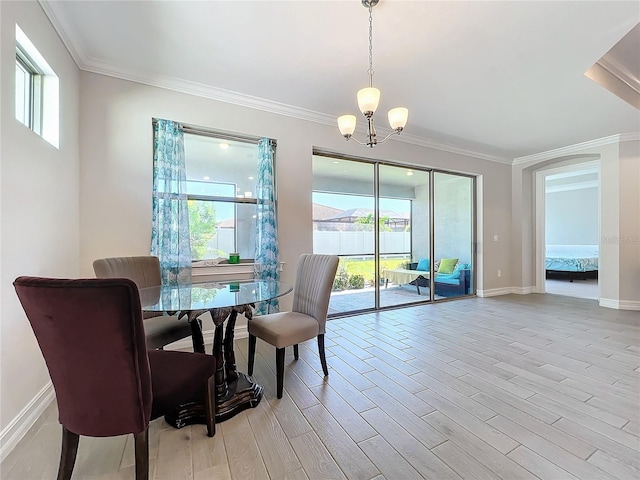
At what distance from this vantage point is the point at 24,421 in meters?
1.69

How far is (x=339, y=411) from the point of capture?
73.1 inches

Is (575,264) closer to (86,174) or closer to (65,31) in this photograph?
(86,174)

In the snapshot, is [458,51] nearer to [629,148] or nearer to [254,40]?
[254,40]

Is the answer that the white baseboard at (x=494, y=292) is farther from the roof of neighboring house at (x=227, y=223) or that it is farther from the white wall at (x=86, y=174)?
the roof of neighboring house at (x=227, y=223)

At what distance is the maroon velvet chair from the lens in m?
1.01

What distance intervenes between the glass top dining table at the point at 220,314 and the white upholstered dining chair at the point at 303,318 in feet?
0.75

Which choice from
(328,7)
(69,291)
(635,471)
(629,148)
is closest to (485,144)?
(629,148)

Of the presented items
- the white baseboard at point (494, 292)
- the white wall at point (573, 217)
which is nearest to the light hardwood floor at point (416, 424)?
the white baseboard at point (494, 292)

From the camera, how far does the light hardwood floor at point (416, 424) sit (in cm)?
139

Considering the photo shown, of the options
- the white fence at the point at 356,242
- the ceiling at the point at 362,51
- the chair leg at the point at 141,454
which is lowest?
the chair leg at the point at 141,454

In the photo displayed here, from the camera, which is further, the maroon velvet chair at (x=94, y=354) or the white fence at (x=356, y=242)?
the white fence at (x=356, y=242)

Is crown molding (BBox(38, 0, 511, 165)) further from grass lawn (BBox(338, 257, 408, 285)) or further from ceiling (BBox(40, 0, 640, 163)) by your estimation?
grass lawn (BBox(338, 257, 408, 285))

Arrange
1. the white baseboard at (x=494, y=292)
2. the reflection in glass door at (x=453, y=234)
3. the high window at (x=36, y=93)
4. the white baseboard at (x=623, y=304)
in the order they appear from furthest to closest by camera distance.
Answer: the white baseboard at (x=494, y=292), the reflection in glass door at (x=453, y=234), the white baseboard at (x=623, y=304), the high window at (x=36, y=93)

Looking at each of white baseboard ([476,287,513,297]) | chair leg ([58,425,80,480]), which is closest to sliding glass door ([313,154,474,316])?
white baseboard ([476,287,513,297])
